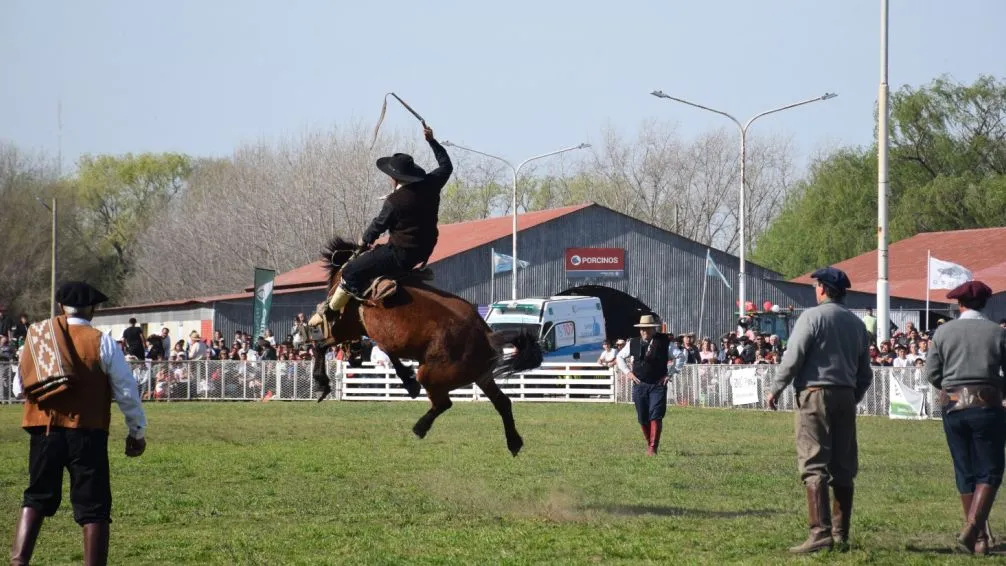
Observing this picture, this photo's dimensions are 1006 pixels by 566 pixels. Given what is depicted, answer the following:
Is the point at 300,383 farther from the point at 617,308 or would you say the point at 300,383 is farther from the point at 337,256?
the point at 617,308

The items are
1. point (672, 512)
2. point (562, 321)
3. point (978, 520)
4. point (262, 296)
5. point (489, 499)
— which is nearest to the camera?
point (978, 520)

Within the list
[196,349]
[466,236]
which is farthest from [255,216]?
[196,349]

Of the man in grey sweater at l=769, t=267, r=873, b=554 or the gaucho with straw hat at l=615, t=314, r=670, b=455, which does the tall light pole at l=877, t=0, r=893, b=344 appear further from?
the man in grey sweater at l=769, t=267, r=873, b=554

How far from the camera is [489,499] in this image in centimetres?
1172

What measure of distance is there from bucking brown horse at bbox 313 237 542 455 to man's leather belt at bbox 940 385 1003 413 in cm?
406

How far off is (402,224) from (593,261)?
3796 centimetres

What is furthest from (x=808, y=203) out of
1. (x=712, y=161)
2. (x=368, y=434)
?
(x=368, y=434)

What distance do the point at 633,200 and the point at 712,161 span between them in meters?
4.83

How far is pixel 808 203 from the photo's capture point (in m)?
→ 63.9

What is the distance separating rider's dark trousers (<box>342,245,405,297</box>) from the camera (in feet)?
38.6

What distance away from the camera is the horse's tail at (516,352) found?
11.7 meters

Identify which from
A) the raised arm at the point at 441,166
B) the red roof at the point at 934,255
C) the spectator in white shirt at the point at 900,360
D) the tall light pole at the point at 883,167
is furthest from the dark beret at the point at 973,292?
the red roof at the point at 934,255

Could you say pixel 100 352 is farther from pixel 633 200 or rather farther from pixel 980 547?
pixel 633 200

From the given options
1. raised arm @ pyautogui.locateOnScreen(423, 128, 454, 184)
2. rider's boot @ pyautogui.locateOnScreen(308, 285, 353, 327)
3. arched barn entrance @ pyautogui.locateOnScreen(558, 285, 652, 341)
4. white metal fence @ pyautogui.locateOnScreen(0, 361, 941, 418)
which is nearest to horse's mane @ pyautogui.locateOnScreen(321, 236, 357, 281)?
rider's boot @ pyautogui.locateOnScreen(308, 285, 353, 327)
